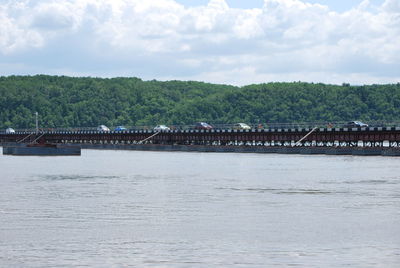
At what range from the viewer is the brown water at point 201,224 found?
2298 centimetres

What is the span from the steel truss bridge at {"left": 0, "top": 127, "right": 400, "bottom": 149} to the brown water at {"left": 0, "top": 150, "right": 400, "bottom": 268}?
2181 inches

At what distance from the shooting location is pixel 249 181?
56406 millimetres

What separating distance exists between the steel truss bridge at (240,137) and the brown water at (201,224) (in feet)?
182

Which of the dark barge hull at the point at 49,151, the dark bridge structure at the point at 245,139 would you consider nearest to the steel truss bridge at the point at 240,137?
the dark bridge structure at the point at 245,139

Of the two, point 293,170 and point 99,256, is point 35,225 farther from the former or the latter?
point 293,170

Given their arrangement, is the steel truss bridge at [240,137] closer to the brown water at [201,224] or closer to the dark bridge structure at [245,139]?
the dark bridge structure at [245,139]

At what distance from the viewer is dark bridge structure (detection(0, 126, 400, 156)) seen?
4198 inches

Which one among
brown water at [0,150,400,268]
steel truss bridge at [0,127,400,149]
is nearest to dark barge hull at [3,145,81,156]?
steel truss bridge at [0,127,400,149]

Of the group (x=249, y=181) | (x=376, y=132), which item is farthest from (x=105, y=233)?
(x=376, y=132)

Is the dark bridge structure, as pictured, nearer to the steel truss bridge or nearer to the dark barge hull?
the steel truss bridge

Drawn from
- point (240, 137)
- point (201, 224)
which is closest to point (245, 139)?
point (240, 137)

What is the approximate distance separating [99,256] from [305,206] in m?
15.5

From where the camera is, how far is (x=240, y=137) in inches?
5221

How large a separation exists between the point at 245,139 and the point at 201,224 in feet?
331
